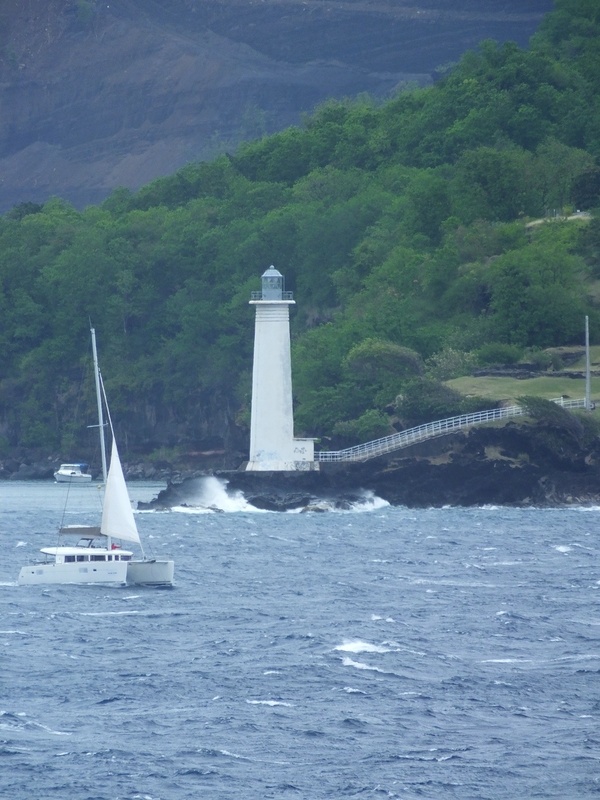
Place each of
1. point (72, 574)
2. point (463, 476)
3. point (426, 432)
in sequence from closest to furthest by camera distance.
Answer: point (72, 574)
point (463, 476)
point (426, 432)

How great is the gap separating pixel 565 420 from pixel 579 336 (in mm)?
16674

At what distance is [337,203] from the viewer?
140 meters

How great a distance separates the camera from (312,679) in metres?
37.6

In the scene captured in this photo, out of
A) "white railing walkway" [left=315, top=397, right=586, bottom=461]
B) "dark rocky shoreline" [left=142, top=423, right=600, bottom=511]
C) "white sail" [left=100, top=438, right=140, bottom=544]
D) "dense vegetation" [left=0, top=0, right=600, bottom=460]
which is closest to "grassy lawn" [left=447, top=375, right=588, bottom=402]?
"white railing walkway" [left=315, top=397, right=586, bottom=461]

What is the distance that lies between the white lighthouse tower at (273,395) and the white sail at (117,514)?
31920 millimetres

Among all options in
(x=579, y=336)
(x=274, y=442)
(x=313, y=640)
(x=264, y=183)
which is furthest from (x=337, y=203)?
(x=313, y=640)

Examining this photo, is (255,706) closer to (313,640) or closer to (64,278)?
(313,640)

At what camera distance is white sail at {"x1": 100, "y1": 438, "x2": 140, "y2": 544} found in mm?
52594

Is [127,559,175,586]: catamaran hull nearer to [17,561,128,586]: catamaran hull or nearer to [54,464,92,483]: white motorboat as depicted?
[17,561,128,586]: catamaran hull

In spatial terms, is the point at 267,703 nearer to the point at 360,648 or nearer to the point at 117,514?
the point at 360,648

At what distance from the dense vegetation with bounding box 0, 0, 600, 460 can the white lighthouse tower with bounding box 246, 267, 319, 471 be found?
515cm

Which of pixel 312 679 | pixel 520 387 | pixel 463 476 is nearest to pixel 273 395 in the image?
pixel 463 476

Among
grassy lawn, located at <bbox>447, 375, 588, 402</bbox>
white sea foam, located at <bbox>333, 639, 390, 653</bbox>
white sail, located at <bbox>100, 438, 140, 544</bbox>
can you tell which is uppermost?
grassy lawn, located at <bbox>447, 375, 588, 402</bbox>

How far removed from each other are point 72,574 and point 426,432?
1284 inches
